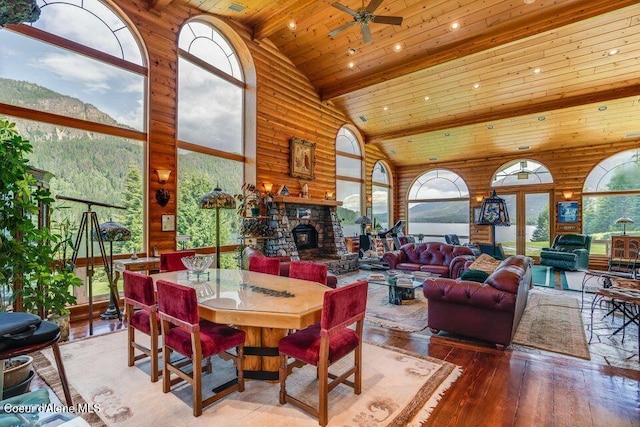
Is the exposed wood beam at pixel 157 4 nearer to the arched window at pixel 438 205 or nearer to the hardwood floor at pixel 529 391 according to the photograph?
the hardwood floor at pixel 529 391

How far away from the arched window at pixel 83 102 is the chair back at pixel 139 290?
71.5 inches

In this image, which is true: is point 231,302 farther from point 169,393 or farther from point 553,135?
point 553,135

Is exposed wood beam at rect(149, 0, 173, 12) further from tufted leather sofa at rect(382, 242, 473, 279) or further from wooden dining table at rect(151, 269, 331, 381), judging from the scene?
tufted leather sofa at rect(382, 242, 473, 279)

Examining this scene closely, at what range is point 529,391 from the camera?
2445 millimetres

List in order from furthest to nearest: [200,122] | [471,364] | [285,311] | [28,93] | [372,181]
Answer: [372,181] → [200,122] → [28,93] → [471,364] → [285,311]

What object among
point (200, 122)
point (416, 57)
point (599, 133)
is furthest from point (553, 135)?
point (200, 122)

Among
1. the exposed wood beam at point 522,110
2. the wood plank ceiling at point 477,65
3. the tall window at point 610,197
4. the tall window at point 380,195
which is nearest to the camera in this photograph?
the wood plank ceiling at point 477,65

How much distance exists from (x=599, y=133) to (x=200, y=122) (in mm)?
9901

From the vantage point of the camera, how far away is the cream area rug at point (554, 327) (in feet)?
11.0

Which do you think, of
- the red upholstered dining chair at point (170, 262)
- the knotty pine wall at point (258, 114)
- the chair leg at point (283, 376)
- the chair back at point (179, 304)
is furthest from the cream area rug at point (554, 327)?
the knotty pine wall at point (258, 114)

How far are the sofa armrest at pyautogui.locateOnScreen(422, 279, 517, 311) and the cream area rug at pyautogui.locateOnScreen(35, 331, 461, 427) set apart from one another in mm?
777

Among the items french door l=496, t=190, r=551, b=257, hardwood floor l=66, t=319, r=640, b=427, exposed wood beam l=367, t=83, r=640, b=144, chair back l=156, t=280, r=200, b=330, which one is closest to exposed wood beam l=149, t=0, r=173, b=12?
chair back l=156, t=280, r=200, b=330

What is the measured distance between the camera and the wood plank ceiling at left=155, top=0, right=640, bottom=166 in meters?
5.49

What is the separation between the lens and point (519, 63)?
653cm
